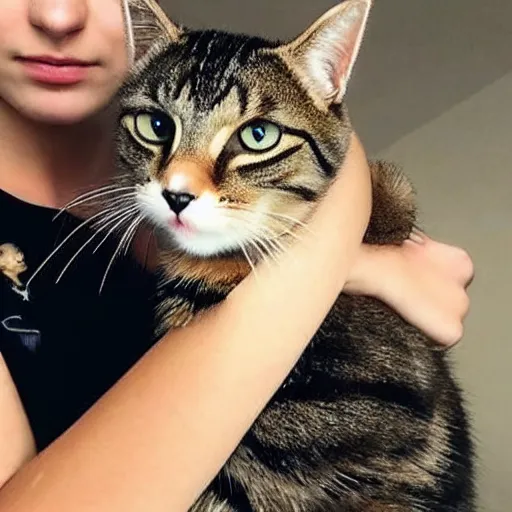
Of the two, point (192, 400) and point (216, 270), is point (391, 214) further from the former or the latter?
point (192, 400)

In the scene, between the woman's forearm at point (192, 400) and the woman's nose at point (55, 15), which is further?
the woman's nose at point (55, 15)

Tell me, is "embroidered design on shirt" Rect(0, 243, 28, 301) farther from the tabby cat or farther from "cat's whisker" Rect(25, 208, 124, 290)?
the tabby cat

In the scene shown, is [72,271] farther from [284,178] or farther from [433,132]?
[433,132]

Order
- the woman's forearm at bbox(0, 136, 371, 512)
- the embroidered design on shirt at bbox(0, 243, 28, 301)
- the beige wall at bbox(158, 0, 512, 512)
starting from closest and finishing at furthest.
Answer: the woman's forearm at bbox(0, 136, 371, 512) < the embroidered design on shirt at bbox(0, 243, 28, 301) < the beige wall at bbox(158, 0, 512, 512)

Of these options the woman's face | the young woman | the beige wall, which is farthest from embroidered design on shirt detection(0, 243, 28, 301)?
the beige wall

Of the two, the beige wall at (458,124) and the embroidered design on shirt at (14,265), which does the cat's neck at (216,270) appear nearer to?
the embroidered design on shirt at (14,265)

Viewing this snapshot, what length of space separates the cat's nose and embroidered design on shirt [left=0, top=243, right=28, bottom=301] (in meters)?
0.29

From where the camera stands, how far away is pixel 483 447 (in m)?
1.72

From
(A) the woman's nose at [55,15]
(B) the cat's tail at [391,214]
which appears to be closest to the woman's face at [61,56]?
(A) the woman's nose at [55,15]

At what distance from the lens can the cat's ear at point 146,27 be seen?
3.21 ft

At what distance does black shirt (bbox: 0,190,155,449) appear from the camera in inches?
41.3

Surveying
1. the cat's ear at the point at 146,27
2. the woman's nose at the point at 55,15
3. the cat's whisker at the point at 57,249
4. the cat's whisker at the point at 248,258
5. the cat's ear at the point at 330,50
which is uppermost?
the cat's ear at the point at 330,50

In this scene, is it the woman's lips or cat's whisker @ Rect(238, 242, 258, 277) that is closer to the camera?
cat's whisker @ Rect(238, 242, 258, 277)

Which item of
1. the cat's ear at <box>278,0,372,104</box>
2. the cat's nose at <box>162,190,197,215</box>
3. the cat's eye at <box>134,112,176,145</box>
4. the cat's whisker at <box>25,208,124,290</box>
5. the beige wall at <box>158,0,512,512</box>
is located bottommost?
the cat's whisker at <box>25,208,124,290</box>
